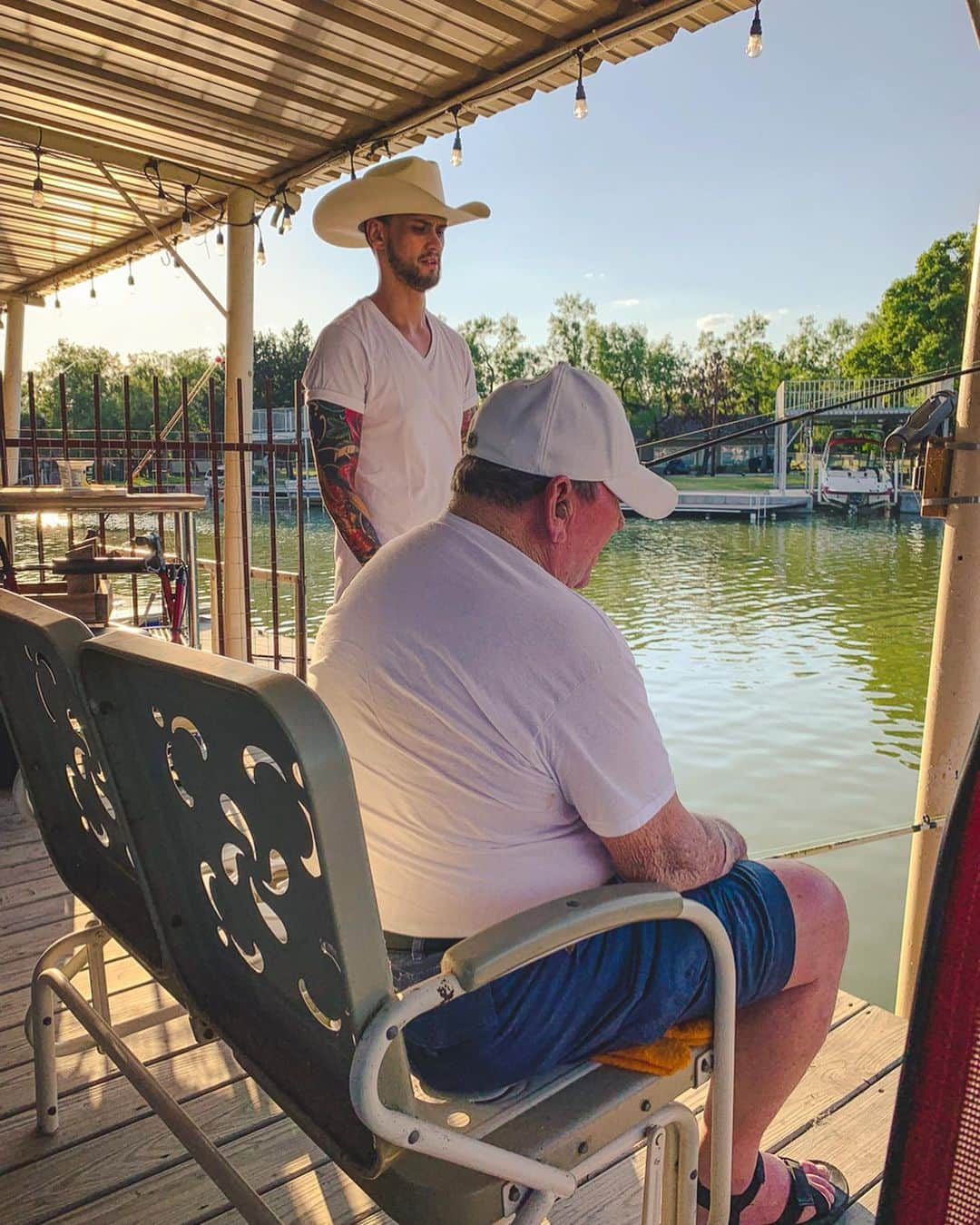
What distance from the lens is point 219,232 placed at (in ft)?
20.8

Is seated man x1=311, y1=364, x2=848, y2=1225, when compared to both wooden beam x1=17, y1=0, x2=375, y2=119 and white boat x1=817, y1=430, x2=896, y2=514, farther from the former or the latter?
white boat x1=817, y1=430, x2=896, y2=514

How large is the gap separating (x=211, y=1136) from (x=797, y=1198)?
931 millimetres

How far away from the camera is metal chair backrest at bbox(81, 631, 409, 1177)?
0.77 metres

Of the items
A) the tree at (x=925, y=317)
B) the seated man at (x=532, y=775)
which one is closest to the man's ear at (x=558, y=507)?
the seated man at (x=532, y=775)

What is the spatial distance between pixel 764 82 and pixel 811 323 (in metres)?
17.9

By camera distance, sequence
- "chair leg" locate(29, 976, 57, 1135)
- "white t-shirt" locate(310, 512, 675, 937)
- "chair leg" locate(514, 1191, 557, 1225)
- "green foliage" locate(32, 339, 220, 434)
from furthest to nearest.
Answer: "green foliage" locate(32, 339, 220, 434) → "chair leg" locate(29, 976, 57, 1135) → "white t-shirt" locate(310, 512, 675, 937) → "chair leg" locate(514, 1191, 557, 1225)

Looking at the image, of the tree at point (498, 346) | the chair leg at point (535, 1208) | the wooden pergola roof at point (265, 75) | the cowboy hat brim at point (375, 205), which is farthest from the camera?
the tree at point (498, 346)

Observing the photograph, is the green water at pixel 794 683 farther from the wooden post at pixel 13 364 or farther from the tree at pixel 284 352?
the tree at pixel 284 352

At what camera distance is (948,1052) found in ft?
1.56

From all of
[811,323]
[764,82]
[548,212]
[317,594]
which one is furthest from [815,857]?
[548,212]

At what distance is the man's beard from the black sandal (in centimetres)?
194

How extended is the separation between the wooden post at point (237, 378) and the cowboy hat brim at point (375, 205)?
3047 mm

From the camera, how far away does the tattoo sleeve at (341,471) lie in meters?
2.25


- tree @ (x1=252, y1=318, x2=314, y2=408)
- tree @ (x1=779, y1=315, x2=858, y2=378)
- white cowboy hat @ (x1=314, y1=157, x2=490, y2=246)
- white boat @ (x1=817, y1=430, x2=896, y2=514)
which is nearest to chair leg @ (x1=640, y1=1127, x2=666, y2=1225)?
white cowboy hat @ (x1=314, y1=157, x2=490, y2=246)
